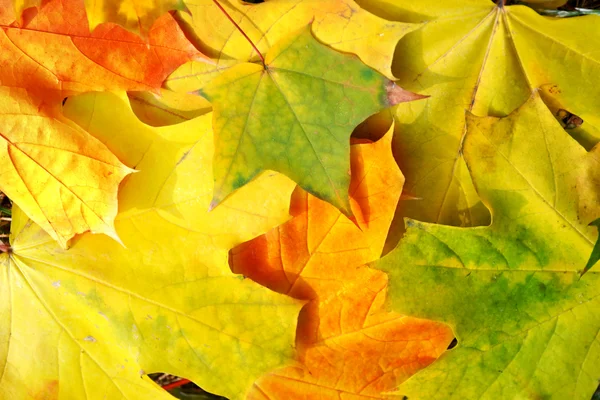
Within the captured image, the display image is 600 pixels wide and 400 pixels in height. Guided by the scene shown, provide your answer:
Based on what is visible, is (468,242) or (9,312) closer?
(468,242)

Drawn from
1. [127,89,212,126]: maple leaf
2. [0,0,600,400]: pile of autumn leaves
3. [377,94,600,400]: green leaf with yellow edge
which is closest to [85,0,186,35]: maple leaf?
[0,0,600,400]: pile of autumn leaves

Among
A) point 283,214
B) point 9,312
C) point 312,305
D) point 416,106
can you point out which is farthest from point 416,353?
point 9,312

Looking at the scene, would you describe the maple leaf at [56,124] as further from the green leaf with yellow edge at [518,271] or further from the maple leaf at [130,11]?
the green leaf with yellow edge at [518,271]

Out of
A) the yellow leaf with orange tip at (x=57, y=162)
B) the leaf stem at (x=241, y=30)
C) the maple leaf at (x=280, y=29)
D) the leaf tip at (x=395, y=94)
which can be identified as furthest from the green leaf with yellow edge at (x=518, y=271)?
the yellow leaf with orange tip at (x=57, y=162)

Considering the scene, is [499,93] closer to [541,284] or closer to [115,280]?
[541,284]

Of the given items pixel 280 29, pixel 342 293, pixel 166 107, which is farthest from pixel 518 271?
pixel 166 107

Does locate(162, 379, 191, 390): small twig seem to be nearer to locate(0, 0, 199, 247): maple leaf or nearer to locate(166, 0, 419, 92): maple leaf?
locate(0, 0, 199, 247): maple leaf
